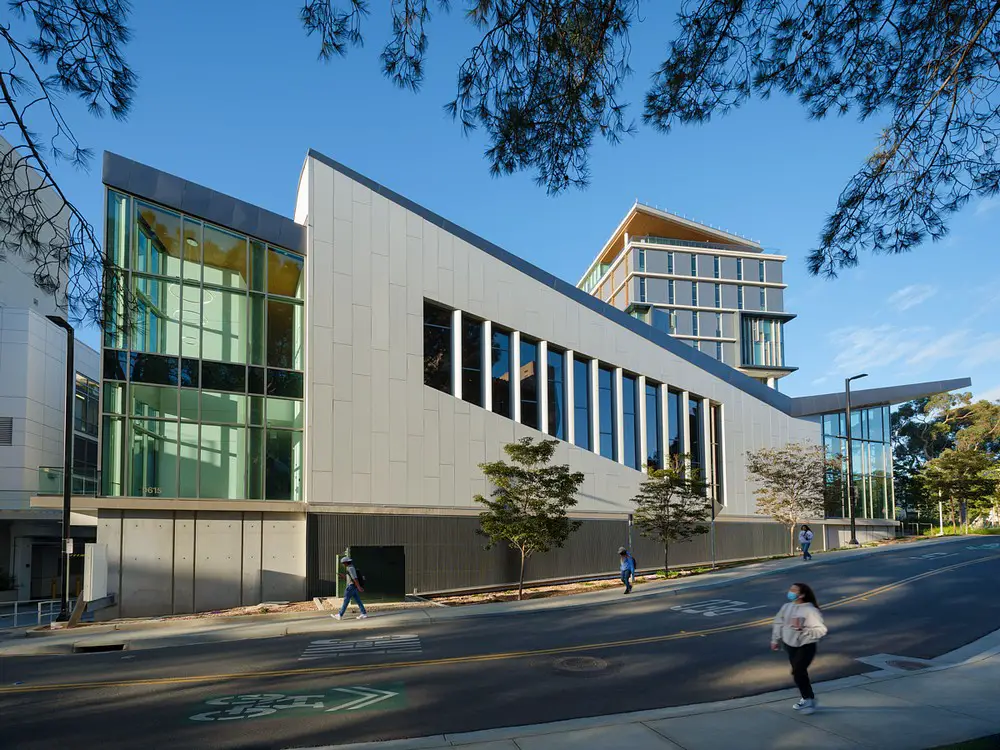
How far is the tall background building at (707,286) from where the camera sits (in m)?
93.6

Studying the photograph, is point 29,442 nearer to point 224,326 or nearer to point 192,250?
point 224,326

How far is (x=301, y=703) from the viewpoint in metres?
10.7

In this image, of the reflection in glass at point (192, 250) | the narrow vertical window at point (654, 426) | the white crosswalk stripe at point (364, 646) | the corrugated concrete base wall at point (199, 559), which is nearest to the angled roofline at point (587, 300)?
the narrow vertical window at point (654, 426)

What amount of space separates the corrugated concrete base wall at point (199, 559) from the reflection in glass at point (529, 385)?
9897 mm

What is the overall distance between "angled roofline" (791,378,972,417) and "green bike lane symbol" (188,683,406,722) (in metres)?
39.6

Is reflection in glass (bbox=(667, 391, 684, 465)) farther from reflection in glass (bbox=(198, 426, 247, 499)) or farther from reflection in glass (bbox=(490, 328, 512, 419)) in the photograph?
reflection in glass (bbox=(198, 426, 247, 499))

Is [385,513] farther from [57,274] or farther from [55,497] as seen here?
[57,274]

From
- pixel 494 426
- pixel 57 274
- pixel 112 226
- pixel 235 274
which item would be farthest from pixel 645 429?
pixel 57 274

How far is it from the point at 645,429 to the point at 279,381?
1707 centimetres

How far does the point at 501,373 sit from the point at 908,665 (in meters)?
19.8

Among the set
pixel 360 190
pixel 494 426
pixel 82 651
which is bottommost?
pixel 82 651

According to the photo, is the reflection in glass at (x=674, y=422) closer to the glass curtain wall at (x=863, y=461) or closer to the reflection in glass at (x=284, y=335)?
the glass curtain wall at (x=863, y=461)

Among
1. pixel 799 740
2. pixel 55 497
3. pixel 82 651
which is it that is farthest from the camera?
pixel 55 497

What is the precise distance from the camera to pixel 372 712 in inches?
399
